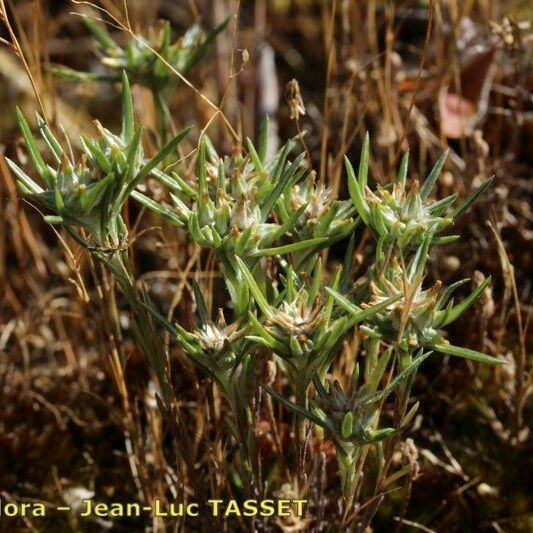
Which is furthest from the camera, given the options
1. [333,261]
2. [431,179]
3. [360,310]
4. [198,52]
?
[333,261]

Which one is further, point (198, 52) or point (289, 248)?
point (198, 52)

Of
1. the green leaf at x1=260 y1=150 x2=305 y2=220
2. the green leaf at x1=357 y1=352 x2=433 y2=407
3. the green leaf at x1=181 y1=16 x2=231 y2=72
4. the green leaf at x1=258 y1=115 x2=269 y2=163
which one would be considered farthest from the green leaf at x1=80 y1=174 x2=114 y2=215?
the green leaf at x1=181 y1=16 x2=231 y2=72

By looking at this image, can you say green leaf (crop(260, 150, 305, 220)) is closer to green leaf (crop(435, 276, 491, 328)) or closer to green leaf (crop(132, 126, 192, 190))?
green leaf (crop(132, 126, 192, 190))

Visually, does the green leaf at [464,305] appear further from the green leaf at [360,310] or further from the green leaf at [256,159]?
the green leaf at [256,159]

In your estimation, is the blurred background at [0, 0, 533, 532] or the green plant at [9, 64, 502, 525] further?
the blurred background at [0, 0, 533, 532]

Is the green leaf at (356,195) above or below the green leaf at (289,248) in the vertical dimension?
above

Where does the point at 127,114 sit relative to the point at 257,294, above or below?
above

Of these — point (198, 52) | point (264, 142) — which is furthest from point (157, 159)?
point (198, 52)

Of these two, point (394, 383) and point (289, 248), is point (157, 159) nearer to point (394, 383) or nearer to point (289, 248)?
point (289, 248)

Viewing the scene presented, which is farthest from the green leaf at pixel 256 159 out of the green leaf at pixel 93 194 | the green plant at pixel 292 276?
the green leaf at pixel 93 194

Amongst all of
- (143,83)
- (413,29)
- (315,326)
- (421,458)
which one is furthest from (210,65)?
(315,326)
